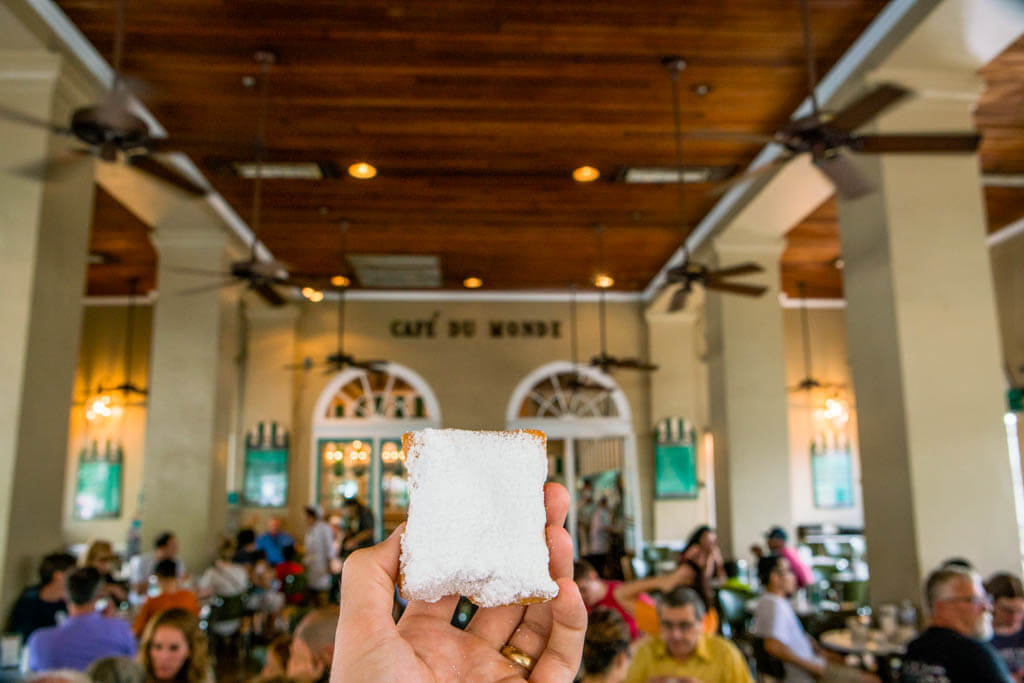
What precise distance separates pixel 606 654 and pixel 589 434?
960 centimetres

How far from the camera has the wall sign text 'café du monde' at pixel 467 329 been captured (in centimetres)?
1222

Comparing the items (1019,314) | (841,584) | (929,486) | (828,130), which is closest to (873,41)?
(828,130)

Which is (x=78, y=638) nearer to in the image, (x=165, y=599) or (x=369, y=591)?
(x=165, y=599)

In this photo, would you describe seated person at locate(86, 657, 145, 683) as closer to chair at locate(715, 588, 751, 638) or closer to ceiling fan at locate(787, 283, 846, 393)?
chair at locate(715, 588, 751, 638)

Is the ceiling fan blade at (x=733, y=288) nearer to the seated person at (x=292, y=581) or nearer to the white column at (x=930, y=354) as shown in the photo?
the white column at (x=930, y=354)

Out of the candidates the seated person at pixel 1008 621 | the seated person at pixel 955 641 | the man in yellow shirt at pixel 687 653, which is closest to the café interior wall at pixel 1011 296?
the seated person at pixel 1008 621

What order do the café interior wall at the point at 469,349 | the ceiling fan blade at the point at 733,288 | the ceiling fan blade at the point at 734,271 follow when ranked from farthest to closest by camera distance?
the café interior wall at the point at 469,349, the ceiling fan blade at the point at 733,288, the ceiling fan blade at the point at 734,271

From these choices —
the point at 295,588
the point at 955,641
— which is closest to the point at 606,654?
the point at 955,641

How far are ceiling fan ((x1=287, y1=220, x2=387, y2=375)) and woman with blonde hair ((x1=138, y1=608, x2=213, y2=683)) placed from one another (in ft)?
21.7

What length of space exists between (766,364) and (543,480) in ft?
26.8

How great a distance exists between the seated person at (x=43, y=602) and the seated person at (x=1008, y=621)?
506 centimetres

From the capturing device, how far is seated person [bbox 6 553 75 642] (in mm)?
4395

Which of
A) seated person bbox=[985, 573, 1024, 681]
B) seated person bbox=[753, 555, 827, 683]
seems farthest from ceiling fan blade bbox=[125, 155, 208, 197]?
seated person bbox=[985, 573, 1024, 681]

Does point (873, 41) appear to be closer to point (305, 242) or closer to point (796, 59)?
point (796, 59)
